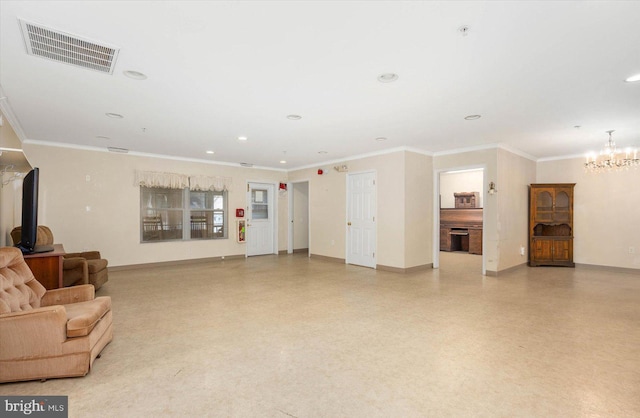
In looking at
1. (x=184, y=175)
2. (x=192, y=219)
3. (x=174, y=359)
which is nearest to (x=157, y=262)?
(x=192, y=219)

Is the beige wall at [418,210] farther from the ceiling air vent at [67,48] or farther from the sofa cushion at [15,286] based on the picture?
the sofa cushion at [15,286]

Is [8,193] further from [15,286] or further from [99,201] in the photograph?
[15,286]

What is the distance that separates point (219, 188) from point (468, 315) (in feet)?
21.0

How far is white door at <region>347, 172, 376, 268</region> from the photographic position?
23.4 ft

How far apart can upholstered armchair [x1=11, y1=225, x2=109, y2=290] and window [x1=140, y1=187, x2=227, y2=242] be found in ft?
6.88

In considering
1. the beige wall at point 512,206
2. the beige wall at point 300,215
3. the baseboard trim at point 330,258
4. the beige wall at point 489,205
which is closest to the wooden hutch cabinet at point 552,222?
the beige wall at point 512,206

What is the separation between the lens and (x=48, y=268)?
3770 mm

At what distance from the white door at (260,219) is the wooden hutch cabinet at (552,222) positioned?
262 inches

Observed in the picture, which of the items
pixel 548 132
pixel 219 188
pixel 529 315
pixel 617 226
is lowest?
pixel 529 315

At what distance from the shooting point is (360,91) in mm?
3484

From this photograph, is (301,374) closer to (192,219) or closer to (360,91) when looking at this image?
(360,91)

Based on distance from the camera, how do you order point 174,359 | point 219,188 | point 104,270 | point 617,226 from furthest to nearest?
point 219,188 → point 617,226 → point 104,270 → point 174,359

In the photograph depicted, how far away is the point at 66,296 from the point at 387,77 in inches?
149

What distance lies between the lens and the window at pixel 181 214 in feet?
24.0
